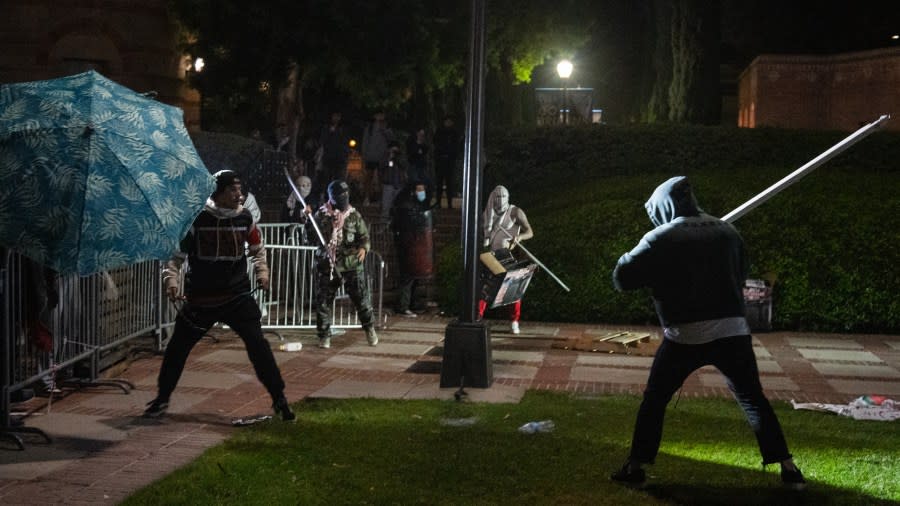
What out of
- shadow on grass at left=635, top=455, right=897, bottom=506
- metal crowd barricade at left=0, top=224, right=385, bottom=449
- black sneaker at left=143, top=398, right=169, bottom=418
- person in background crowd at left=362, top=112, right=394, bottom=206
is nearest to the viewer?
shadow on grass at left=635, top=455, right=897, bottom=506

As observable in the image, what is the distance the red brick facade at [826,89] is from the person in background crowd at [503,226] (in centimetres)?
1682

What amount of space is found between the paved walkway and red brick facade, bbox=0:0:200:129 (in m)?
12.6

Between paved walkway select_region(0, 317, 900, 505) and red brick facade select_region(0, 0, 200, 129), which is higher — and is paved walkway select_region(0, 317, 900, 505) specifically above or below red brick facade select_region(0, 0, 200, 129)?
below

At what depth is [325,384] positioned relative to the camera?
33.9 feet

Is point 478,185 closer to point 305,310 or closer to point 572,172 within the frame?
point 305,310

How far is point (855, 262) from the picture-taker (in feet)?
49.0

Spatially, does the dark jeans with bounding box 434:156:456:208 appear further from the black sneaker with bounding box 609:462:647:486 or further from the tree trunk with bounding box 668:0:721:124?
the black sneaker with bounding box 609:462:647:486

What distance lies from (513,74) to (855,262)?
14900mm

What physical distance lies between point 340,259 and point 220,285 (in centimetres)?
427

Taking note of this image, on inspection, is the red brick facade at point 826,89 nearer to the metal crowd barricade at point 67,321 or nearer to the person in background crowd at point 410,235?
the person in background crowd at point 410,235

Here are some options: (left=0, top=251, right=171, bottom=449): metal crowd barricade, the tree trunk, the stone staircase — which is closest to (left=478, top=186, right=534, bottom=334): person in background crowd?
the stone staircase

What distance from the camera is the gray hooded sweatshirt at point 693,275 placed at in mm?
6363

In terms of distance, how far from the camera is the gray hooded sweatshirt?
6363 mm

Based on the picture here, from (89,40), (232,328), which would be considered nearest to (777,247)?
(232,328)
